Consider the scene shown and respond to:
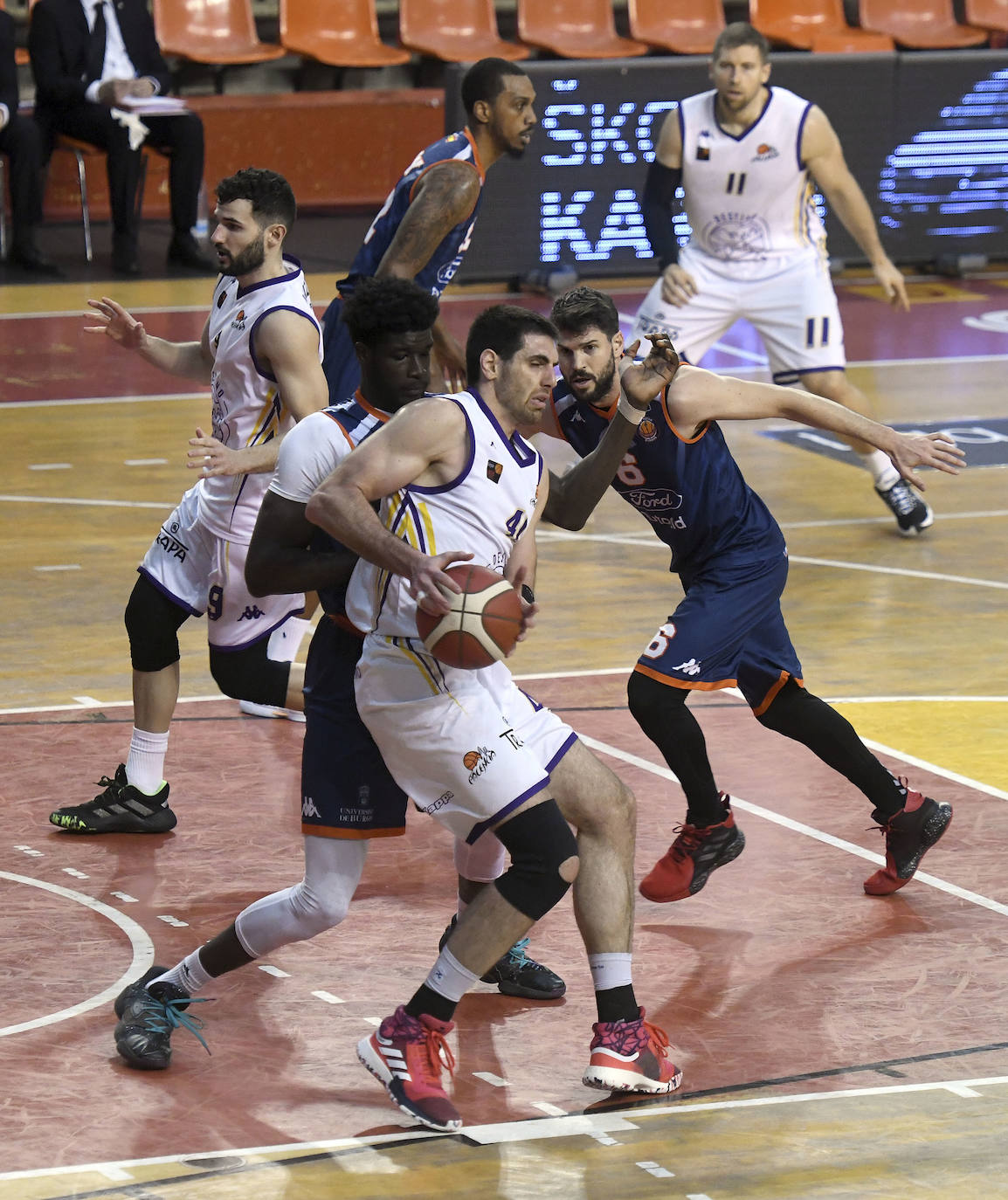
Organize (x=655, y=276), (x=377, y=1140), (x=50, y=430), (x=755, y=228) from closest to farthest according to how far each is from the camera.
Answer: (x=377, y=1140) < (x=755, y=228) < (x=50, y=430) < (x=655, y=276)

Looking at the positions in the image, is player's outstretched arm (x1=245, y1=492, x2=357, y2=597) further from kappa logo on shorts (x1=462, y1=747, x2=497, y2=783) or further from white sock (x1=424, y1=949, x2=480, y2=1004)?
white sock (x1=424, y1=949, x2=480, y2=1004)

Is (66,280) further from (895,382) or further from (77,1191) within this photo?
(77,1191)

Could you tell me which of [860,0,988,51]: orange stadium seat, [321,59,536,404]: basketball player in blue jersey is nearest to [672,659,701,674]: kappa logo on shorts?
[321,59,536,404]: basketball player in blue jersey

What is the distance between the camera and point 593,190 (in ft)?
56.0

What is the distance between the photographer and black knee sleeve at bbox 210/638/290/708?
6.89m

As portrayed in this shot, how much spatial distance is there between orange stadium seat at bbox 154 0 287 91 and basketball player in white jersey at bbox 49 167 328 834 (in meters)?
12.3

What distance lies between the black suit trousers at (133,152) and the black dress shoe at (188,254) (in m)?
0.09

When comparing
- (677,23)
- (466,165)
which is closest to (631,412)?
(466,165)

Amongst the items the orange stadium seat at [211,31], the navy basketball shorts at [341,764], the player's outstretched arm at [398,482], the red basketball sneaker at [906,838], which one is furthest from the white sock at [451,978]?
the orange stadium seat at [211,31]

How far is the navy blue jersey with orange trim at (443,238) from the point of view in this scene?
8.61m

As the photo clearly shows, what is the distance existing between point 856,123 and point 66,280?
6.35m

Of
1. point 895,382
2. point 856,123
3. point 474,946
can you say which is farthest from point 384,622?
point 856,123

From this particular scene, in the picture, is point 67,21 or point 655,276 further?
point 655,276

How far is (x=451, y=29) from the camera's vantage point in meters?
19.4
